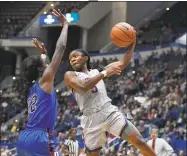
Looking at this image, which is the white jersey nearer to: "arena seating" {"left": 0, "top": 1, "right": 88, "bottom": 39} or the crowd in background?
the crowd in background

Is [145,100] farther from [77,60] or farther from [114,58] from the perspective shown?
[77,60]

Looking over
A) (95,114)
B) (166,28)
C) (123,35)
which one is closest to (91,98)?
(95,114)

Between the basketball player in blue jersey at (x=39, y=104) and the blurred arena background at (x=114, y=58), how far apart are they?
839cm

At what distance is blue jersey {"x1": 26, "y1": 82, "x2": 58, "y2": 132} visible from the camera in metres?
4.85

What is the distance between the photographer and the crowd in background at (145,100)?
16.3 meters

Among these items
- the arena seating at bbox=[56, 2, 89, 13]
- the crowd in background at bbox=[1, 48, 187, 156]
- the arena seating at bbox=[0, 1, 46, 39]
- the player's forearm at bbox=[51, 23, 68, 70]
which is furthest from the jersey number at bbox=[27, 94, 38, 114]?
the arena seating at bbox=[0, 1, 46, 39]

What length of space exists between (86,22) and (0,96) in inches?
283

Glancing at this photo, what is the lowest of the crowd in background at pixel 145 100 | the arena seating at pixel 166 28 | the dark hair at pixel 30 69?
the crowd in background at pixel 145 100

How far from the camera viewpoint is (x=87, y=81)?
592cm

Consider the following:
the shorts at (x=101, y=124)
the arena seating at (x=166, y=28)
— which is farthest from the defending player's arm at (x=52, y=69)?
the arena seating at (x=166, y=28)

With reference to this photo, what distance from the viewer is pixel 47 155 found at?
4902 mm

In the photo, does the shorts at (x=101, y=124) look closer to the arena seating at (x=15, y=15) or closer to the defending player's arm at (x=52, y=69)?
the defending player's arm at (x=52, y=69)

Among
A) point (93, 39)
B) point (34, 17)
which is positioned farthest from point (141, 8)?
point (34, 17)

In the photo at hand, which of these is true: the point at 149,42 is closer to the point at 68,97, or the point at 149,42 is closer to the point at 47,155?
the point at 68,97
